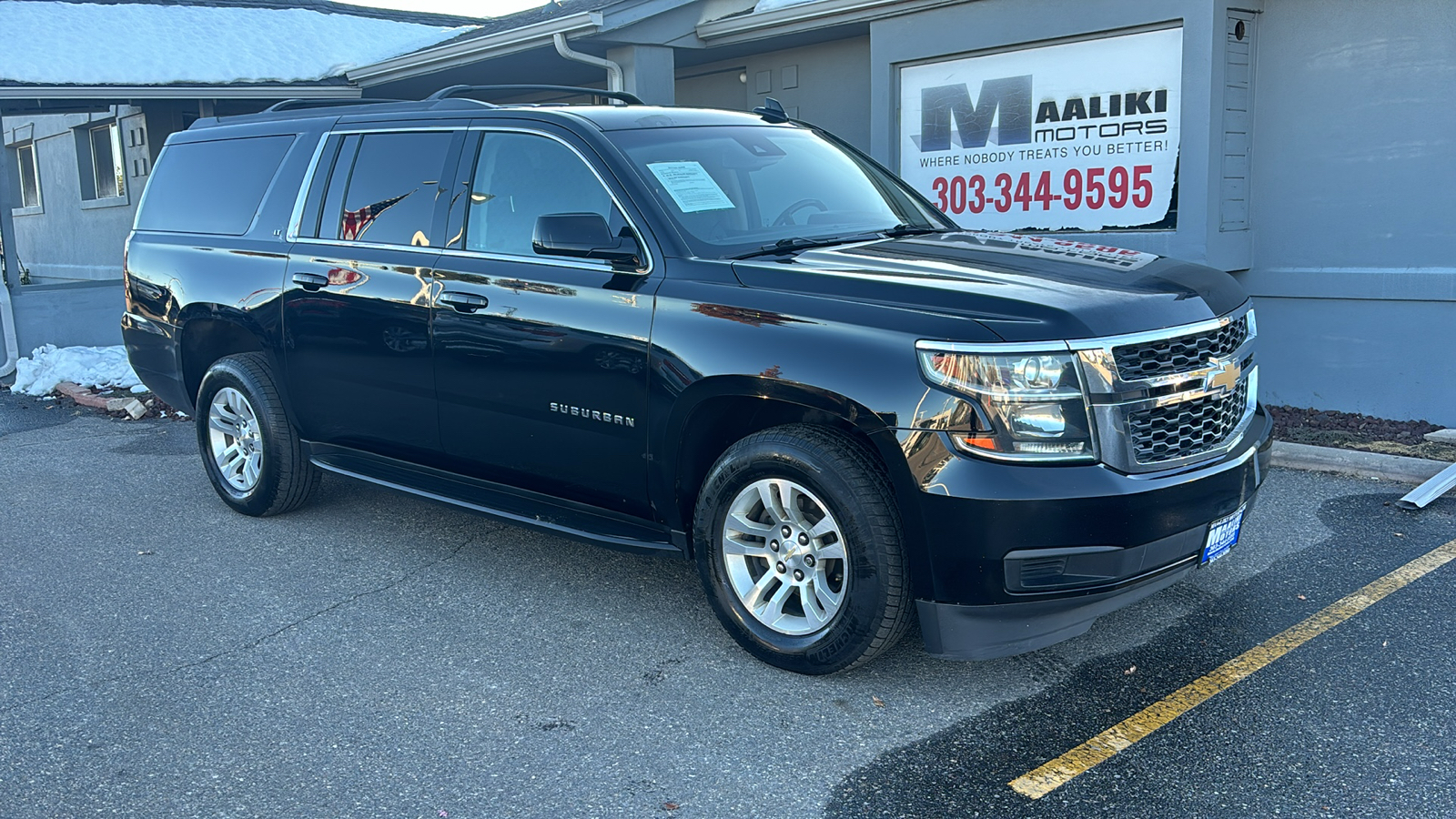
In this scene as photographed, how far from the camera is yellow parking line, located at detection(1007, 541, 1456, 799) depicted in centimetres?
339

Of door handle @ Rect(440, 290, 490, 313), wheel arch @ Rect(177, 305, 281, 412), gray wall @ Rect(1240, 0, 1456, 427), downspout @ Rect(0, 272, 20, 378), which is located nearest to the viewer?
door handle @ Rect(440, 290, 490, 313)

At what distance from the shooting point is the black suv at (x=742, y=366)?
3.56 metres

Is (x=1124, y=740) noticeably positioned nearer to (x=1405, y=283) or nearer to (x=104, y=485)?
(x=1405, y=283)

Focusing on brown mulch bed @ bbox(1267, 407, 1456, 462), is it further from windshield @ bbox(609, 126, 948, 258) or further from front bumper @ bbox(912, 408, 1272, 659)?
front bumper @ bbox(912, 408, 1272, 659)

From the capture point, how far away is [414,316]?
4992 millimetres

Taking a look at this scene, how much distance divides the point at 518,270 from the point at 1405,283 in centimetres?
600

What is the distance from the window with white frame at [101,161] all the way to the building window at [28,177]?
115 inches

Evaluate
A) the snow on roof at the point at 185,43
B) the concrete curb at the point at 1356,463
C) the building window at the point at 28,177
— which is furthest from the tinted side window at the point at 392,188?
the building window at the point at 28,177

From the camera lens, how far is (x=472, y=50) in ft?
39.3

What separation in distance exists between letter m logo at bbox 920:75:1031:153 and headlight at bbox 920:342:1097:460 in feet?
20.0

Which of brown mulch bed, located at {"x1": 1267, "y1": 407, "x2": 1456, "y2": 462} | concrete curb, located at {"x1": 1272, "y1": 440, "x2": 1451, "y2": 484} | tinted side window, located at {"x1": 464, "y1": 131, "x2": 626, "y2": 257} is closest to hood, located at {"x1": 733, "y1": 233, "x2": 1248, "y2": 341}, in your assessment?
tinted side window, located at {"x1": 464, "y1": 131, "x2": 626, "y2": 257}

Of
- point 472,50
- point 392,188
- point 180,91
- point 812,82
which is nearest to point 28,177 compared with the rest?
point 180,91

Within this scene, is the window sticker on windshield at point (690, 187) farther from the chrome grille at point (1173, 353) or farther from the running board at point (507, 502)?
the chrome grille at point (1173, 353)

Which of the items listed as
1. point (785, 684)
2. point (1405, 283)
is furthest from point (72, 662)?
point (1405, 283)
